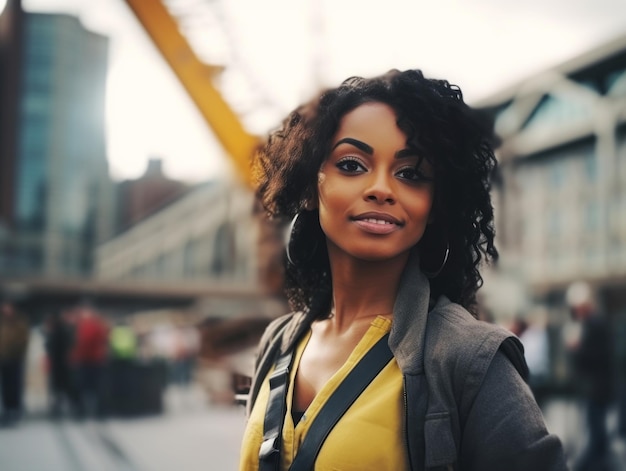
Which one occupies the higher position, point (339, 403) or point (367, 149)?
point (367, 149)

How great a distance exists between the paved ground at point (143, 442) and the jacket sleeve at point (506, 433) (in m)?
5.04

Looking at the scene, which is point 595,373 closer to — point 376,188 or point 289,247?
point 289,247

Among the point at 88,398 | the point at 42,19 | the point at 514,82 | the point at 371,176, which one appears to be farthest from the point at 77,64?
the point at 371,176

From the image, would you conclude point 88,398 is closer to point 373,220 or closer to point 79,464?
point 79,464

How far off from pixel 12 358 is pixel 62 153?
37.8 meters

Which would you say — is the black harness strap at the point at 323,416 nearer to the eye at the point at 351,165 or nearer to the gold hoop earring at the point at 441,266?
the gold hoop earring at the point at 441,266

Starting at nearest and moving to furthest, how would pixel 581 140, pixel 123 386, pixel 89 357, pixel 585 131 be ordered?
1. pixel 89 357
2. pixel 123 386
3. pixel 585 131
4. pixel 581 140

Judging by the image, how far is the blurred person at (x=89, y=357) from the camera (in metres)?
11.4

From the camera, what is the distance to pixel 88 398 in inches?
462

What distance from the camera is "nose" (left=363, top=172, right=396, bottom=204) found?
4.84 ft

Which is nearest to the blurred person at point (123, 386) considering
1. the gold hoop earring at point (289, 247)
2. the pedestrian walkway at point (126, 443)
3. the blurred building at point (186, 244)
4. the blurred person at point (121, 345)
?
the pedestrian walkway at point (126, 443)

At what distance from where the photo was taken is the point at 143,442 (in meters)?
9.23

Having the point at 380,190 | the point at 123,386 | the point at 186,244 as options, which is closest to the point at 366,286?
the point at 380,190

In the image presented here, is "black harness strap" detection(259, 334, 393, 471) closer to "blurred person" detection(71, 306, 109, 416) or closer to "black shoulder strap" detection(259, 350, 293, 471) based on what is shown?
"black shoulder strap" detection(259, 350, 293, 471)
